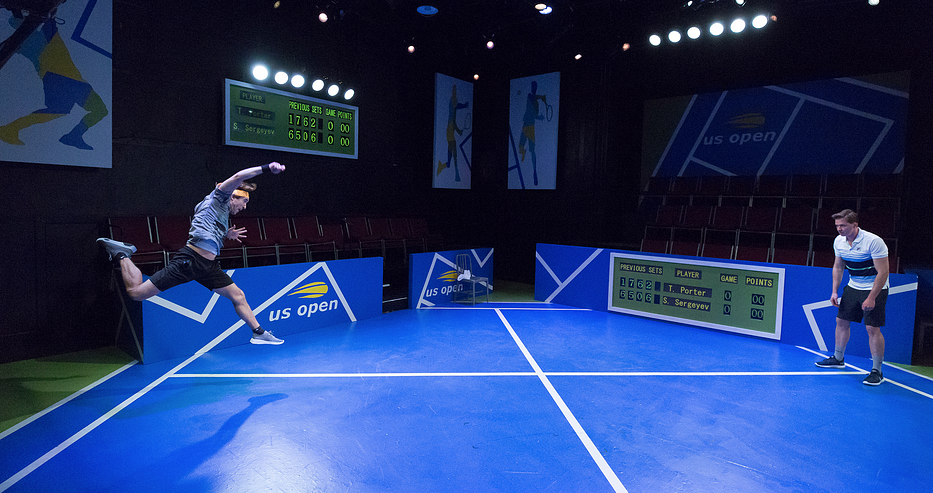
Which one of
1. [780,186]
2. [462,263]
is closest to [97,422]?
[462,263]

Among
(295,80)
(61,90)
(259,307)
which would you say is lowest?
(259,307)

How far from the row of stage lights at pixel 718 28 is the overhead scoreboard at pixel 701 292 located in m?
3.64

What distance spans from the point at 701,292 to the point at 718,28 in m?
4.17

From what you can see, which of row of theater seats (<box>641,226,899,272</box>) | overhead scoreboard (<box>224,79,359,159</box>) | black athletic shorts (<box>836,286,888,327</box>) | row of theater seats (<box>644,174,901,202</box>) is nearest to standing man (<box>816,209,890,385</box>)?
black athletic shorts (<box>836,286,888,327</box>)

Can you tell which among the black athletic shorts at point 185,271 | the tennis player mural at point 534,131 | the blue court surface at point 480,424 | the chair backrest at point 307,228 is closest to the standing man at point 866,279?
the blue court surface at point 480,424

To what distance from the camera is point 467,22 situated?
31.0ft

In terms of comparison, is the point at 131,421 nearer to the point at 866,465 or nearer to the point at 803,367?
the point at 866,465

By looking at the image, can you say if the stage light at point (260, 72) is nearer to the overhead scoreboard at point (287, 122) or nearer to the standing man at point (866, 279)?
the overhead scoreboard at point (287, 122)

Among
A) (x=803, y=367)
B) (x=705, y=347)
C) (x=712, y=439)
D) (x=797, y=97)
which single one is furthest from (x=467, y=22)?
(x=712, y=439)

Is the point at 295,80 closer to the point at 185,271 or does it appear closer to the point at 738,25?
the point at 185,271

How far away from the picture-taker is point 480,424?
3.75 m

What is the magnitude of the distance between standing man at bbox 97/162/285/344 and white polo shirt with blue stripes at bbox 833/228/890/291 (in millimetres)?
5316

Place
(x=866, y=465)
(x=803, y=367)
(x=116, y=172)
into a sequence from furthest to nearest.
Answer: (x=116, y=172) < (x=803, y=367) < (x=866, y=465)

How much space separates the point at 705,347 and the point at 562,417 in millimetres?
3040
